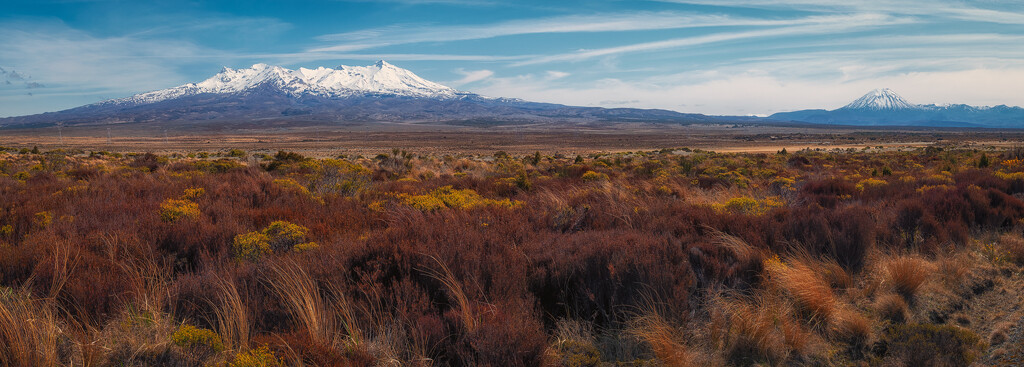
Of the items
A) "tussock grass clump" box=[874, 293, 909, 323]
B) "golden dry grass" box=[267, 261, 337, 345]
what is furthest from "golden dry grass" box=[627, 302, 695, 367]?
"golden dry grass" box=[267, 261, 337, 345]

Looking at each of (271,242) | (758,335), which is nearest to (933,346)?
(758,335)

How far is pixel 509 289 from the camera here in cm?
347

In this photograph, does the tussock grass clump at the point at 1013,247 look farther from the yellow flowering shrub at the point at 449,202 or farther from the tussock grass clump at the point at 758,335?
the yellow flowering shrub at the point at 449,202

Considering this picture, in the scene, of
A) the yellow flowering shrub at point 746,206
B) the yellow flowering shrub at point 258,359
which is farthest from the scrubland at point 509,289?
the yellow flowering shrub at point 746,206

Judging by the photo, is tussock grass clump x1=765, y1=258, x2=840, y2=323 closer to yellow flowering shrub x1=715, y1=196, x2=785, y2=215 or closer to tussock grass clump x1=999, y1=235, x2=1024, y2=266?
yellow flowering shrub x1=715, y1=196, x2=785, y2=215

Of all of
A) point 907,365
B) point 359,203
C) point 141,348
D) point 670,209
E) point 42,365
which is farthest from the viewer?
point 359,203

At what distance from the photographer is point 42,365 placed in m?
2.50

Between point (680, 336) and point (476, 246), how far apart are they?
180 cm

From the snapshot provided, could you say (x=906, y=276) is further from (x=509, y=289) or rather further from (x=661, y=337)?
(x=509, y=289)

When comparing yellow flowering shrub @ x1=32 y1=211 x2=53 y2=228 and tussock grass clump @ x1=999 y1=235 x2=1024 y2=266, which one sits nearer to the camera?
tussock grass clump @ x1=999 y1=235 x2=1024 y2=266

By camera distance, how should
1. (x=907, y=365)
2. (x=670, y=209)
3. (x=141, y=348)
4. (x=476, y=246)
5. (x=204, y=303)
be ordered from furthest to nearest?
(x=670, y=209) < (x=476, y=246) < (x=204, y=303) < (x=907, y=365) < (x=141, y=348)

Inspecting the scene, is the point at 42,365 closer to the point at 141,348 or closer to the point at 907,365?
the point at 141,348

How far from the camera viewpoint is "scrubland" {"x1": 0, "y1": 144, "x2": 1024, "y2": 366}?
2863mm

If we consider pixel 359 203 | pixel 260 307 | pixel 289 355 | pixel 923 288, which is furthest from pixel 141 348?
pixel 923 288
